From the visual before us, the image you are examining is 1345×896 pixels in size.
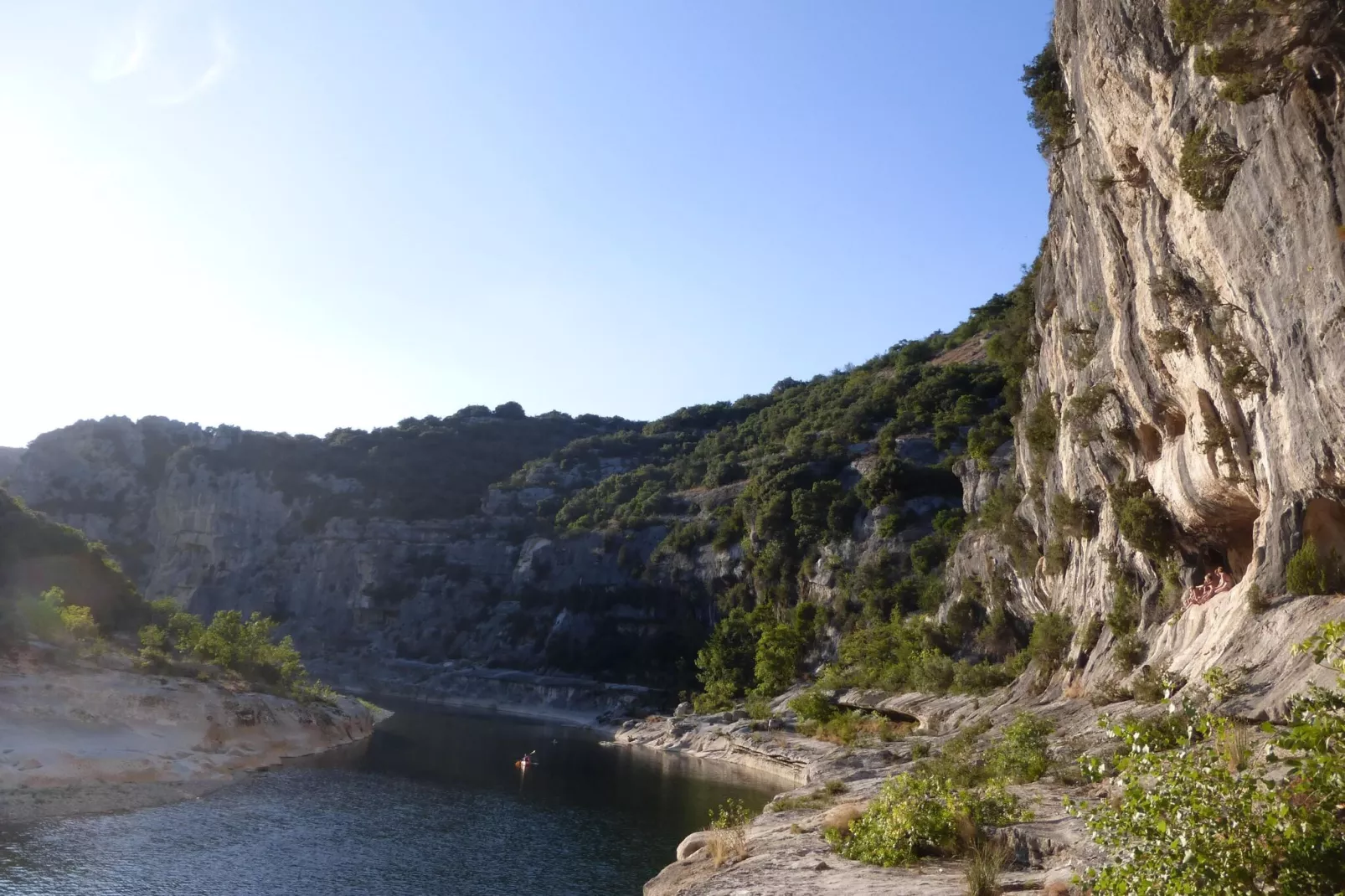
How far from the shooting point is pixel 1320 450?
779 inches

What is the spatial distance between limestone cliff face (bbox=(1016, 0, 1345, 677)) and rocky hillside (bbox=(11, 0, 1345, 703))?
9 centimetres

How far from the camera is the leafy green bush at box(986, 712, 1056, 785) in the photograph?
988 inches

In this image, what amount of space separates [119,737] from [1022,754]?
34782 mm

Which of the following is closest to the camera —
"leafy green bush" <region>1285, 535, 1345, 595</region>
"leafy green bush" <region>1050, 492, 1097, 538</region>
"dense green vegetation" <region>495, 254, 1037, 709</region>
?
"leafy green bush" <region>1285, 535, 1345, 595</region>

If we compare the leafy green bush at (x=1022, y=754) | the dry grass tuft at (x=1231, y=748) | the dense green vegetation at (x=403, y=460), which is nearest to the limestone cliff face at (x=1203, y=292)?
the leafy green bush at (x=1022, y=754)

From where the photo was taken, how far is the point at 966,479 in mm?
61594

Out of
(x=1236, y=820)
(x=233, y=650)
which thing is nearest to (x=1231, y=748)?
(x=1236, y=820)

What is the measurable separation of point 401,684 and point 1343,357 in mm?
94732

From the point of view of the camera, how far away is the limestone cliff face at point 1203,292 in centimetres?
1811

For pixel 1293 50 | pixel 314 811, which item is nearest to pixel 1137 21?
pixel 1293 50

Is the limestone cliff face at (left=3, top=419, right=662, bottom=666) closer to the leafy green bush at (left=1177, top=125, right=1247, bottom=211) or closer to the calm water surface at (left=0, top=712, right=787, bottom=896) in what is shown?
the calm water surface at (left=0, top=712, right=787, bottom=896)

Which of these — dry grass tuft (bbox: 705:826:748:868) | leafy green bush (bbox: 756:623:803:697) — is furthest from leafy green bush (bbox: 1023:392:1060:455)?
leafy green bush (bbox: 756:623:803:697)

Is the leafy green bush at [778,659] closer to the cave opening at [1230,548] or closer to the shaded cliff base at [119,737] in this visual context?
the shaded cliff base at [119,737]

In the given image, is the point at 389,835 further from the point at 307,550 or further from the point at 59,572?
the point at 307,550
